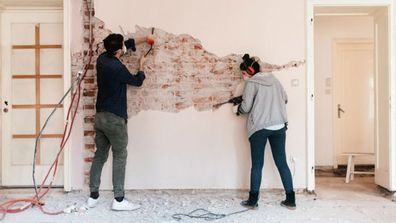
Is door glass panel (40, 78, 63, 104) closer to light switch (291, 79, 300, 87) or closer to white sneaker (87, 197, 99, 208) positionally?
white sneaker (87, 197, 99, 208)

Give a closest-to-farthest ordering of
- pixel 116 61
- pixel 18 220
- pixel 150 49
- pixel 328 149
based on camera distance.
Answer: pixel 18 220, pixel 116 61, pixel 150 49, pixel 328 149

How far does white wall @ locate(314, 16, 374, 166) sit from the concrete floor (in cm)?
127

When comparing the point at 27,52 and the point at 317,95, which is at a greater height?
the point at 27,52

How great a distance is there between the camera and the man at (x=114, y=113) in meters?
3.14

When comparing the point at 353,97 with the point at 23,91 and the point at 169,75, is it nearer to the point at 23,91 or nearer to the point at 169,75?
the point at 169,75

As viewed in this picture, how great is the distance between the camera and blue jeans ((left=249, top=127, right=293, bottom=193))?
323 cm

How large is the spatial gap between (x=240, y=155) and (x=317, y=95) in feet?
7.24

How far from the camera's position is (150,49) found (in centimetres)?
367

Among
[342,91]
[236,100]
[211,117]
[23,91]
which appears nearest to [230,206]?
[211,117]

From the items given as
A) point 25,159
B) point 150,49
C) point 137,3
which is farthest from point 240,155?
point 25,159

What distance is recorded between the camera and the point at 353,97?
5340 mm

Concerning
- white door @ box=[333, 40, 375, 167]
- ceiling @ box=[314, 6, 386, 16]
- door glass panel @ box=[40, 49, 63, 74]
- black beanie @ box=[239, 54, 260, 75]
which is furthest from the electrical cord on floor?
white door @ box=[333, 40, 375, 167]

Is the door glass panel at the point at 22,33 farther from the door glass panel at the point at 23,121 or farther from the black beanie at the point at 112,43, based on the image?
the black beanie at the point at 112,43

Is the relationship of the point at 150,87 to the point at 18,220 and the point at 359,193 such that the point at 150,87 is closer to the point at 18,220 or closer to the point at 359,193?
the point at 18,220
